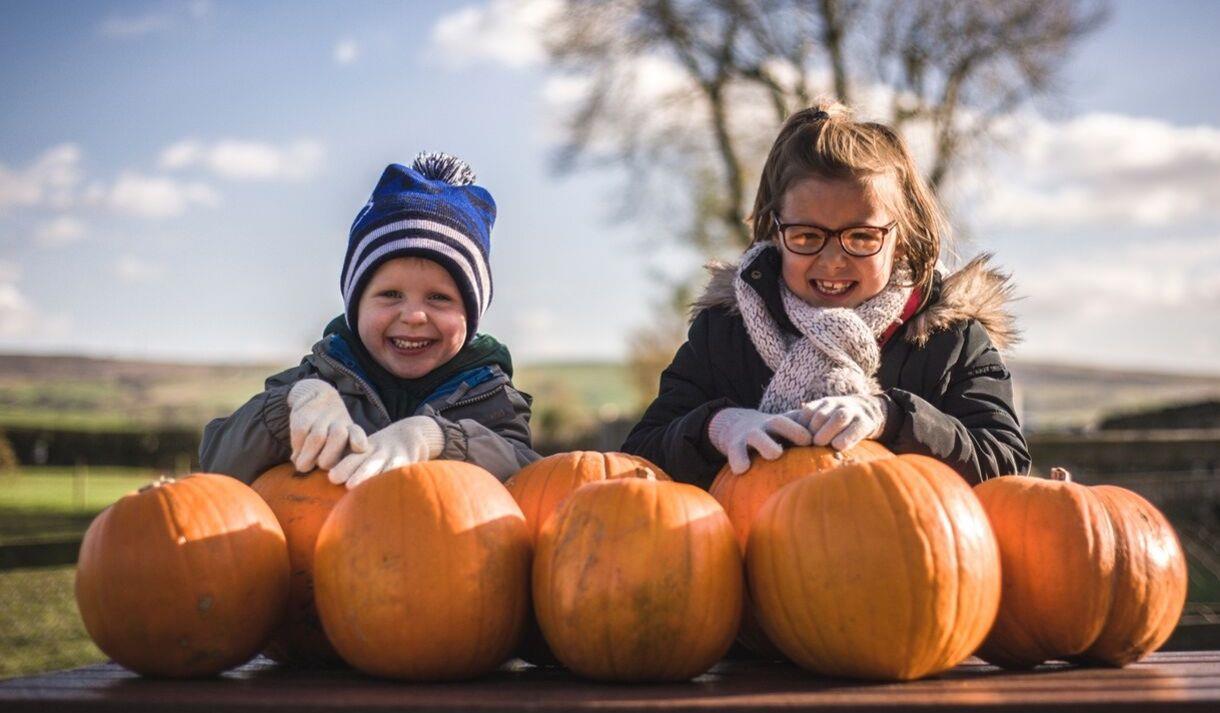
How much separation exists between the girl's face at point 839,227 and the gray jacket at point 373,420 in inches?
38.1

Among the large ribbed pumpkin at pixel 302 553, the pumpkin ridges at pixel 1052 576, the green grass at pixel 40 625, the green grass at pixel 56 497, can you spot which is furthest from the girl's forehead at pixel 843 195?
the green grass at pixel 56 497

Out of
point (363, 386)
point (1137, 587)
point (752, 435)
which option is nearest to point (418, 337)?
point (363, 386)

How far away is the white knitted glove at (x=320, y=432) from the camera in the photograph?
293 cm

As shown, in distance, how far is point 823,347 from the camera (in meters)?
3.18

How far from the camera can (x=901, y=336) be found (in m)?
3.40

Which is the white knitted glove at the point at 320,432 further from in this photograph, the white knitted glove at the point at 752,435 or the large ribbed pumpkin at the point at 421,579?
the white knitted glove at the point at 752,435

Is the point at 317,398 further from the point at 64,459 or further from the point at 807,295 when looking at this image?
the point at 64,459

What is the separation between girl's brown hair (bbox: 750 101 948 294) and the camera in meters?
3.27

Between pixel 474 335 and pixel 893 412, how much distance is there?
1441 millimetres

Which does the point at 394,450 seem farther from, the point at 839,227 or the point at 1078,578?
the point at 1078,578

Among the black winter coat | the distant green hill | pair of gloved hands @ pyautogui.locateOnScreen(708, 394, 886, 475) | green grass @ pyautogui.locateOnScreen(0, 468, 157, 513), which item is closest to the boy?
the black winter coat

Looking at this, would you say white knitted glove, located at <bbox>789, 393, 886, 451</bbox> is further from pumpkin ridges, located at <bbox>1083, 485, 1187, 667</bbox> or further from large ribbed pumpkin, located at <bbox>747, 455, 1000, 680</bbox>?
pumpkin ridges, located at <bbox>1083, 485, 1187, 667</bbox>

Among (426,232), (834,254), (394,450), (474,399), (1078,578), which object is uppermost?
(426,232)

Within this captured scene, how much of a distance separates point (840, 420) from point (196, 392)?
127 feet
